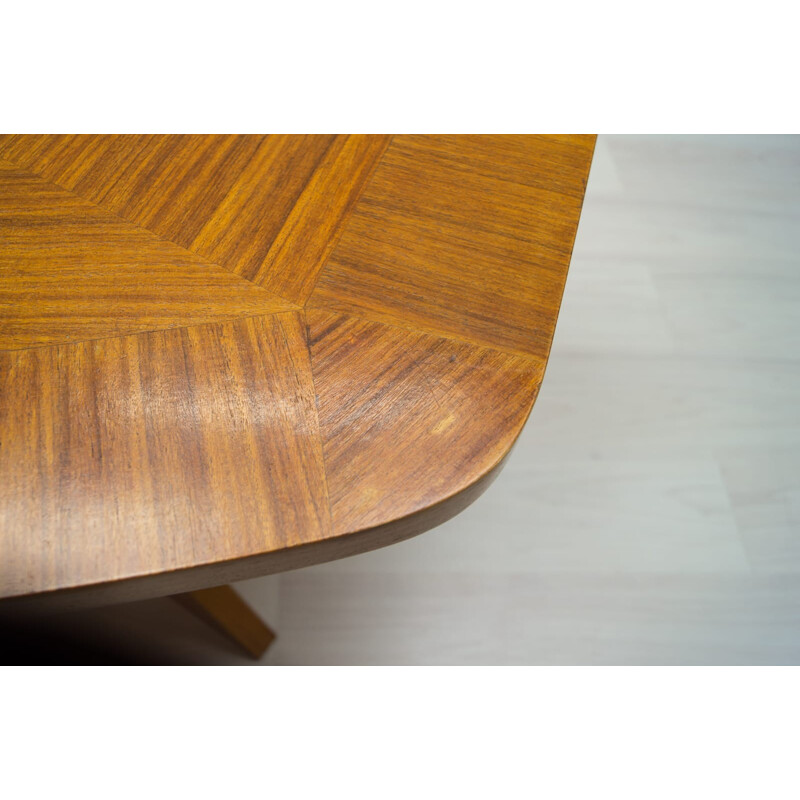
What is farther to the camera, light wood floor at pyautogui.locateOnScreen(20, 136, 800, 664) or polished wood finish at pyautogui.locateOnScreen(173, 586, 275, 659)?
light wood floor at pyautogui.locateOnScreen(20, 136, 800, 664)

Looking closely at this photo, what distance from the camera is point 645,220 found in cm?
114

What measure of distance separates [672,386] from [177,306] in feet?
2.50

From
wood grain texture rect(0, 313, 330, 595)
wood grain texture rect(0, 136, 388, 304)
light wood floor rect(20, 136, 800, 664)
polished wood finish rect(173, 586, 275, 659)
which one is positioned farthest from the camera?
light wood floor rect(20, 136, 800, 664)

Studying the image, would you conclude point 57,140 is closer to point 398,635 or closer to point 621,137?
point 398,635

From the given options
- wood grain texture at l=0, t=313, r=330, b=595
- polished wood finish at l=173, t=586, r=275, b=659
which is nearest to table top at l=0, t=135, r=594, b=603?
wood grain texture at l=0, t=313, r=330, b=595

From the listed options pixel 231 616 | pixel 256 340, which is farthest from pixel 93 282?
pixel 231 616

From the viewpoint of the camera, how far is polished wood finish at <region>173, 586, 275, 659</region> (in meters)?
0.64

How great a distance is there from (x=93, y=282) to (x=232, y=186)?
0.38ft

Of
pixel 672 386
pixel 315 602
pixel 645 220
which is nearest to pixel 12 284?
pixel 315 602

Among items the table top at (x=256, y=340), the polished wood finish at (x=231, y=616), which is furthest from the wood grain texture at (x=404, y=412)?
the polished wood finish at (x=231, y=616)

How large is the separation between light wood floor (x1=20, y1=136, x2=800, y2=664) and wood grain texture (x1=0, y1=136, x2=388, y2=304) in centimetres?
41

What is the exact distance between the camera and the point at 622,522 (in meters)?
0.83

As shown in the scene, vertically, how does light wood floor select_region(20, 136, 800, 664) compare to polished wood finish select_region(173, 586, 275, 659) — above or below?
above

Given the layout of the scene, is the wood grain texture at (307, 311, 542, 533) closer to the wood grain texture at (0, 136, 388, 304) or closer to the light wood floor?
the wood grain texture at (0, 136, 388, 304)
